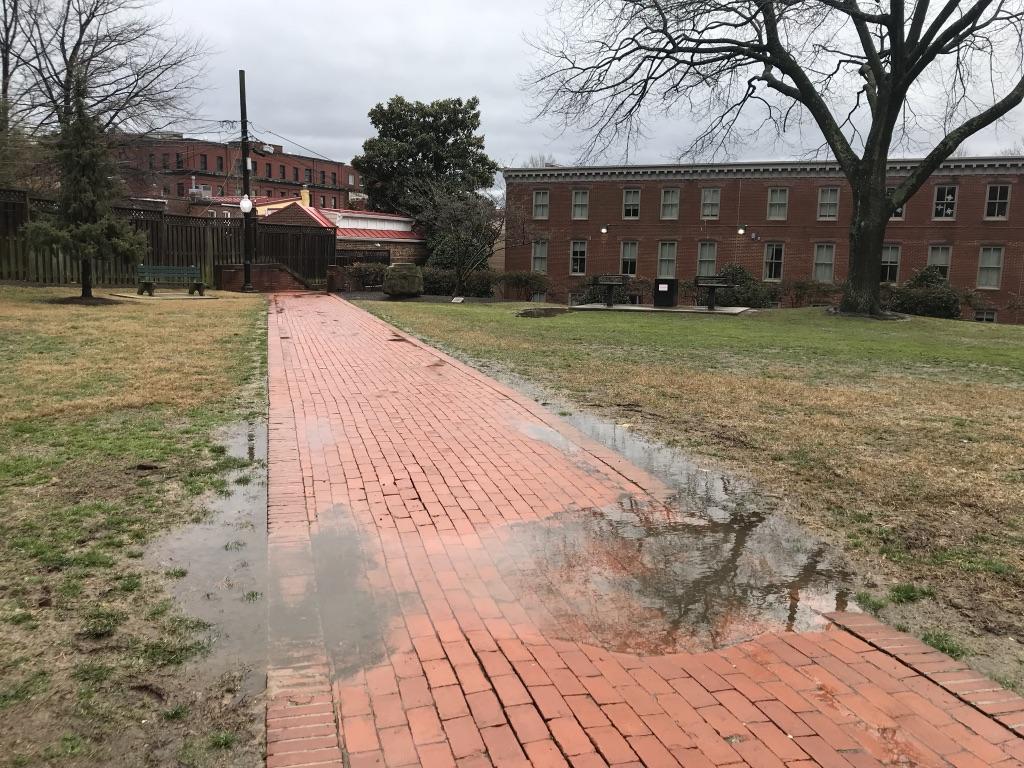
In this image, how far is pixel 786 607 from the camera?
352 centimetres

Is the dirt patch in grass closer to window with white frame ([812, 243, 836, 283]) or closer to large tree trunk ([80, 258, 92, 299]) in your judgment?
large tree trunk ([80, 258, 92, 299])

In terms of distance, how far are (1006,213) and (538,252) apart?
2241cm

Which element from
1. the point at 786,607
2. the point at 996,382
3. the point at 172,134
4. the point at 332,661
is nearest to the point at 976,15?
the point at 996,382

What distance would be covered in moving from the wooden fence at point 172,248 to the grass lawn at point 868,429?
13.5m

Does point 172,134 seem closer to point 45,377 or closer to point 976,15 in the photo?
point 45,377

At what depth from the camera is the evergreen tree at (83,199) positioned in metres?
16.6

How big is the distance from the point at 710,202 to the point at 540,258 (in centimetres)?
950

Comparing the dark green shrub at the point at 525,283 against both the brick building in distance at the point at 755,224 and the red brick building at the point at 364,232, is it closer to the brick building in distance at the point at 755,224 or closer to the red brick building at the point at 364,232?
the brick building in distance at the point at 755,224

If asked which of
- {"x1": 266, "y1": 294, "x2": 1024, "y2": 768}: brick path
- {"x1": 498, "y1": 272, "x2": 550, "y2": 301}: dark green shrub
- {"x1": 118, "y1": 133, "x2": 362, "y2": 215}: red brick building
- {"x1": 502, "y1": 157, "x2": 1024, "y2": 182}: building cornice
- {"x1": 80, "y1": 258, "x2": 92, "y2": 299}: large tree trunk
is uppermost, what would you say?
{"x1": 118, "y1": 133, "x2": 362, "y2": 215}: red brick building

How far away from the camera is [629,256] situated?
39.8 m

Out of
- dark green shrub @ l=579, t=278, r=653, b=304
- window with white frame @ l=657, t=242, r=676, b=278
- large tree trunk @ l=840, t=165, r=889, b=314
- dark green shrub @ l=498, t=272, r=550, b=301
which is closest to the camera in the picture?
large tree trunk @ l=840, t=165, r=889, b=314

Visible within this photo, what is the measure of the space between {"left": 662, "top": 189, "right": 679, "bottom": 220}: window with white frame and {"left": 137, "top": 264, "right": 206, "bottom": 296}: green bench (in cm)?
2364

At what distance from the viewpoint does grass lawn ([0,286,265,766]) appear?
2.46 meters

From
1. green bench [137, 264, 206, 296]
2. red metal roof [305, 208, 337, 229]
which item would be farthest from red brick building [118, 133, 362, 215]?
green bench [137, 264, 206, 296]
